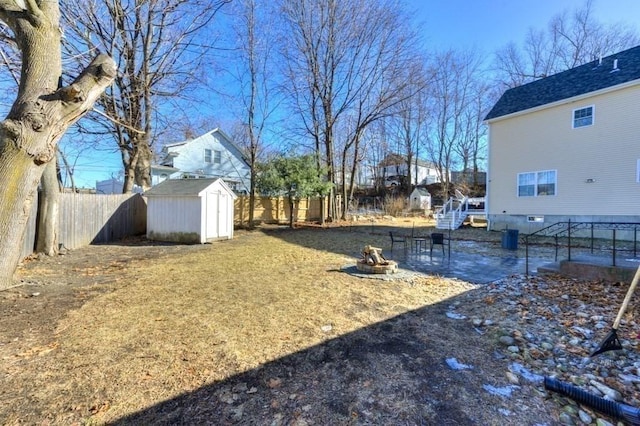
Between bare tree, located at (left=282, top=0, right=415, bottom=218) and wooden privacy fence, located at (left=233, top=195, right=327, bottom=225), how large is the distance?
2645 millimetres

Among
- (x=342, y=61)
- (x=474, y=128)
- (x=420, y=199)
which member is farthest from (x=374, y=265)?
(x=474, y=128)

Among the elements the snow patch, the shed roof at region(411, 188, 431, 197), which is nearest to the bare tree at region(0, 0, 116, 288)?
the snow patch

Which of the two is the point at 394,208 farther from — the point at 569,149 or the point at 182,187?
the point at 182,187

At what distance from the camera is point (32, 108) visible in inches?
159

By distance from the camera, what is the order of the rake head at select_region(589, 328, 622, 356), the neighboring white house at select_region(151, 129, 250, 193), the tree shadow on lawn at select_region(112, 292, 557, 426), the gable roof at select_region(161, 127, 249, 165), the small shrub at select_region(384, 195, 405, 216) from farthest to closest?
the small shrub at select_region(384, 195, 405, 216), the neighboring white house at select_region(151, 129, 250, 193), the gable roof at select_region(161, 127, 249, 165), the rake head at select_region(589, 328, 622, 356), the tree shadow on lawn at select_region(112, 292, 557, 426)

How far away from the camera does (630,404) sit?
7.36 ft

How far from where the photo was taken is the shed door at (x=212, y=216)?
1148 cm

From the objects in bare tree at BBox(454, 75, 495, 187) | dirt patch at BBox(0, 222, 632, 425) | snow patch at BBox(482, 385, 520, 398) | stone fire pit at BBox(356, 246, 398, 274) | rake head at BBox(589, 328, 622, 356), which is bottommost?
snow patch at BBox(482, 385, 520, 398)

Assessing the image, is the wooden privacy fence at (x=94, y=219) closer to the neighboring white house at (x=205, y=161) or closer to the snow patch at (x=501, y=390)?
the snow patch at (x=501, y=390)

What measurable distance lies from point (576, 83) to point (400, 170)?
26961 millimetres

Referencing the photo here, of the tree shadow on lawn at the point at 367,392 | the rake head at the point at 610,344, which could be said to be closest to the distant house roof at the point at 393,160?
the rake head at the point at 610,344

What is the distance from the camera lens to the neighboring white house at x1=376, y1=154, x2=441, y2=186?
3834 cm

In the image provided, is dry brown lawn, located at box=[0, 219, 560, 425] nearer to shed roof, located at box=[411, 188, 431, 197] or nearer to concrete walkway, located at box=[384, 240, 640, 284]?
concrete walkway, located at box=[384, 240, 640, 284]

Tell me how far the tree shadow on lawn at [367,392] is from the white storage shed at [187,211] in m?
9.28
